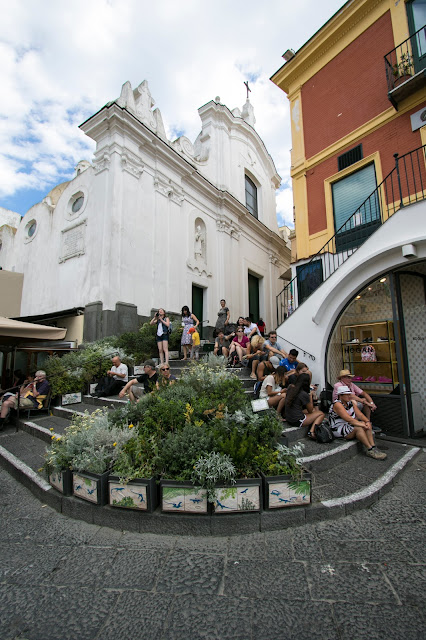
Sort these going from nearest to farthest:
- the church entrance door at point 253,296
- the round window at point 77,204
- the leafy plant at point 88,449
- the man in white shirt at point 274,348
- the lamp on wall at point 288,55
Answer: the leafy plant at point 88,449
the man in white shirt at point 274,348
the lamp on wall at point 288,55
the round window at point 77,204
the church entrance door at point 253,296

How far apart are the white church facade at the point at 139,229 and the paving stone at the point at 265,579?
890 cm

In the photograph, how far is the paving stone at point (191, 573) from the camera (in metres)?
2.24

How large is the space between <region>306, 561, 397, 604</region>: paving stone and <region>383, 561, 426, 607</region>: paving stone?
0.06 metres

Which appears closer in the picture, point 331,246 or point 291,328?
point 291,328

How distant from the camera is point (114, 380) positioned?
305 inches

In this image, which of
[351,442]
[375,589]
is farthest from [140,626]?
[351,442]

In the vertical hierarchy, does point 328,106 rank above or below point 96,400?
above

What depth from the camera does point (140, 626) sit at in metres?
1.94

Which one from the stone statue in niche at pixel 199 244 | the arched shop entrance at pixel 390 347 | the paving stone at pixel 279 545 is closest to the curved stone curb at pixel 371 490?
the paving stone at pixel 279 545

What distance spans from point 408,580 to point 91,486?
9.42 feet

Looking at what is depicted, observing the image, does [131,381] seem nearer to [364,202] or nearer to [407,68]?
[364,202]

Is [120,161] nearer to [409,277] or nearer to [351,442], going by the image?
[409,277]

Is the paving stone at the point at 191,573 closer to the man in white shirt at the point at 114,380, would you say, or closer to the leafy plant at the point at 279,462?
the leafy plant at the point at 279,462

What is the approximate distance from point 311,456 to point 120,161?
38.3 ft
